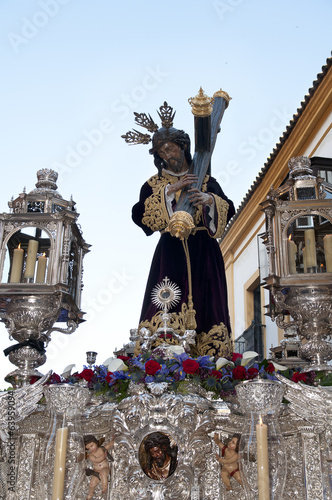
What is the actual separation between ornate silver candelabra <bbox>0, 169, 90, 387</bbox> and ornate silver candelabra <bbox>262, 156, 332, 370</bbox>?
4.46 ft

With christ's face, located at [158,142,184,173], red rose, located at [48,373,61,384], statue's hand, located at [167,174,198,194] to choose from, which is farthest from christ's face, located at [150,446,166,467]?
christ's face, located at [158,142,184,173]

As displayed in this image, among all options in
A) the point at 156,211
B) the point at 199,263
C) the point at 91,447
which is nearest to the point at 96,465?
the point at 91,447

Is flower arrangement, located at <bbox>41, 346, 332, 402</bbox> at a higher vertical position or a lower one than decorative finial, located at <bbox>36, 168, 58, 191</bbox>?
lower

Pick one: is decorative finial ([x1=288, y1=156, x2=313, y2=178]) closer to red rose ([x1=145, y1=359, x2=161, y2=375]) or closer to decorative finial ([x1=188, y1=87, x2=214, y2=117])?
decorative finial ([x1=188, y1=87, x2=214, y2=117])

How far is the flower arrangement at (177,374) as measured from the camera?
318 centimetres

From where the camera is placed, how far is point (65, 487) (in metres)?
2.73

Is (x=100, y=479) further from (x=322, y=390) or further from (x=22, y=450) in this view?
(x=322, y=390)

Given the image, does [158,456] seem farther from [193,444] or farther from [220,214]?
[220,214]

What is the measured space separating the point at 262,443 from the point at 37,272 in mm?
2039

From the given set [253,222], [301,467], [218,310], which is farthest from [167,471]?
[253,222]

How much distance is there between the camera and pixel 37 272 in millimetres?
3971

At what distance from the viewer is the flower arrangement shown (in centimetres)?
318

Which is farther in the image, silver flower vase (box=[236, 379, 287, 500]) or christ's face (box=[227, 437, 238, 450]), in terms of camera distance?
christ's face (box=[227, 437, 238, 450])

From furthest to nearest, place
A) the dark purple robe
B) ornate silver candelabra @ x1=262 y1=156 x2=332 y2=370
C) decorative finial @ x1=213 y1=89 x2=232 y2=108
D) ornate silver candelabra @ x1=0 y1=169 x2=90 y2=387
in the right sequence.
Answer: decorative finial @ x1=213 y1=89 x2=232 y2=108, the dark purple robe, ornate silver candelabra @ x1=0 y1=169 x2=90 y2=387, ornate silver candelabra @ x1=262 y1=156 x2=332 y2=370
